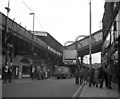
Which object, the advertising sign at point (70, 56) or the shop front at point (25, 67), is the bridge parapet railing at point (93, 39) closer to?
the advertising sign at point (70, 56)

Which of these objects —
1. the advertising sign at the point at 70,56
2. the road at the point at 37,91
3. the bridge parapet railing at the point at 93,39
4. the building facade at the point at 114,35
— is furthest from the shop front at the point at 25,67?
the road at the point at 37,91

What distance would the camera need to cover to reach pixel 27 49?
41.0m

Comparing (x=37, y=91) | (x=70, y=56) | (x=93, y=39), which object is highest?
(x=93, y=39)

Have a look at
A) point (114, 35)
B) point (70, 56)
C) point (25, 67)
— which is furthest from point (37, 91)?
point (70, 56)

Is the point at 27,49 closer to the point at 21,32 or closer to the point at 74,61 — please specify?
the point at 21,32

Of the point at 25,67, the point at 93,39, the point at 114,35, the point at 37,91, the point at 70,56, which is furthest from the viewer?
the point at 93,39

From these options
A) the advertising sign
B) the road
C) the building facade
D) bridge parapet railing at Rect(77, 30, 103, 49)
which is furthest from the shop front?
the road

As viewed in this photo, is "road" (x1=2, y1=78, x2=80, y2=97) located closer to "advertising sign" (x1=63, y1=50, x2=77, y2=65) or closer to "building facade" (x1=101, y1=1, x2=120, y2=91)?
"building facade" (x1=101, y1=1, x2=120, y2=91)

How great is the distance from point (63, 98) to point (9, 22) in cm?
1779

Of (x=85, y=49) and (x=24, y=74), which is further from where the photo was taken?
(x=85, y=49)

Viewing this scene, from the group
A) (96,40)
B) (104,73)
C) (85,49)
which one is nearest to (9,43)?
(104,73)

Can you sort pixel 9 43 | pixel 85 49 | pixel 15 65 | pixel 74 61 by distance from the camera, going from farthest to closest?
pixel 85 49 < pixel 74 61 < pixel 15 65 < pixel 9 43

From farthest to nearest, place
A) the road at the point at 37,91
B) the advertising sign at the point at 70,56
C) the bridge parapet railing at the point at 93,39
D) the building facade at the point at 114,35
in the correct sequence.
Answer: the bridge parapet railing at the point at 93,39 < the advertising sign at the point at 70,56 < the building facade at the point at 114,35 < the road at the point at 37,91

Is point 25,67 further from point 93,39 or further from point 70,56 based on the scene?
point 93,39
